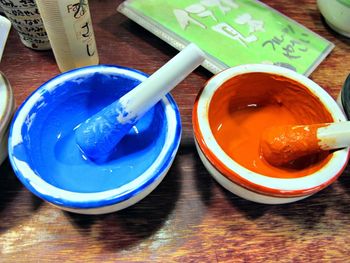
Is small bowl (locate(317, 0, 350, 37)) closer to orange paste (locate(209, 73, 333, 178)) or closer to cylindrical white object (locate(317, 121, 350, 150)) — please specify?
orange paste (locate(209, 73, 333, 178))

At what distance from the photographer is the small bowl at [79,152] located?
1.97 feet

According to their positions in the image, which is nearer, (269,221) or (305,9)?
(269,221)

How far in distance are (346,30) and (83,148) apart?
30.4 inches

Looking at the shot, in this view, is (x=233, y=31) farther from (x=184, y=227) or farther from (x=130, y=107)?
(x=184, y=227)

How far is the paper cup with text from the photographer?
0.81m

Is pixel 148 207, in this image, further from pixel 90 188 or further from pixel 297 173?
pixel 297 173

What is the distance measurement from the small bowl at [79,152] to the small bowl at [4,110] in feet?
0.06

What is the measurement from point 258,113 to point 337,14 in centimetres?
38

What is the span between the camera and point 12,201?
2.35 feet

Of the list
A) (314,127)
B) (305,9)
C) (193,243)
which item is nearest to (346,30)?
(305,9)

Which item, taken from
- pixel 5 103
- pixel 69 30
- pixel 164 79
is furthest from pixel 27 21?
pixel 164 79

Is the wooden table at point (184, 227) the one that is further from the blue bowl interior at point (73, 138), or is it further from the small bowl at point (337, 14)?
the small bowl at point (337, 14)

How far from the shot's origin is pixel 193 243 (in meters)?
0.68

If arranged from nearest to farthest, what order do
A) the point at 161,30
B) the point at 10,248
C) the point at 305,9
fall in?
1. the point at 10,248
2. the point at 161,30
3. the point at 305,9
